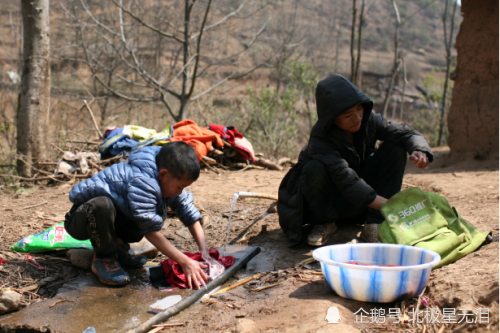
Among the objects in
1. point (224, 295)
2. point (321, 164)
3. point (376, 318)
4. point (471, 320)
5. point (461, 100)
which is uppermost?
point (461, 100)

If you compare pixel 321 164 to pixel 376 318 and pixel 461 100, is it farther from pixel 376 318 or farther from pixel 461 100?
pixel 461 100

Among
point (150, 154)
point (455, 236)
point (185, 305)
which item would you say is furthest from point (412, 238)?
point (150, 154)

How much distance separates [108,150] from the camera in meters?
5.38

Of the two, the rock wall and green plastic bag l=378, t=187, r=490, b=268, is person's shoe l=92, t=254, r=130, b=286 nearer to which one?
green plastic bag l=378, t=187, r=490, b=268

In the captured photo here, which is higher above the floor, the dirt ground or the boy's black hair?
the boy's black hair

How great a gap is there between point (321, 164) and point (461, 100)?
4229 millimetres

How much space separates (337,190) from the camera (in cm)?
290

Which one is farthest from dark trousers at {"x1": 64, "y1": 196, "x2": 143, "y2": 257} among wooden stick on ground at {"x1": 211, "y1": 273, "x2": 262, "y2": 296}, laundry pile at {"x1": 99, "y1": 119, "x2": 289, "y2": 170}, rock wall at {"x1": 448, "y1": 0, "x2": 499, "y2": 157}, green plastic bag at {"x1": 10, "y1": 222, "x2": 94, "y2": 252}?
rock wall at {"x1": 448, "y1": 0, "x2": 499, "y2": 157}

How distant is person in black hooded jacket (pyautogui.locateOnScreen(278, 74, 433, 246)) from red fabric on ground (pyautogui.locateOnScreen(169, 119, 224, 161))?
256 cm

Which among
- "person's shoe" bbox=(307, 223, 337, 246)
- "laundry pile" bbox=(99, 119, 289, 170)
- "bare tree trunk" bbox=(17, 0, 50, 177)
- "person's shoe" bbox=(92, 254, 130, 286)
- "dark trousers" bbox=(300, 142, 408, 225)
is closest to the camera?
"person's shoe" bbox=(92, 254, 130, 286)

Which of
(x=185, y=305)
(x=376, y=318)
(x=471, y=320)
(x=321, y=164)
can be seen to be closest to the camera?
(x=471, y=320)

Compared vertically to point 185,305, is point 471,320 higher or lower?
higher

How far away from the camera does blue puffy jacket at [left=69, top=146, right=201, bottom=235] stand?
2.32 meters

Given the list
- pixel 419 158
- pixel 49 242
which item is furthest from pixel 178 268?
pixel 419 158
